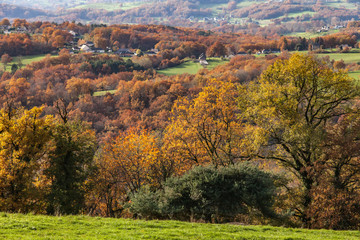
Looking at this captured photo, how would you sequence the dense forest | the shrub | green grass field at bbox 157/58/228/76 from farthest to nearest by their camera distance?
green grass field at bbox 157/58/228/76 → the dense forest → the shrub

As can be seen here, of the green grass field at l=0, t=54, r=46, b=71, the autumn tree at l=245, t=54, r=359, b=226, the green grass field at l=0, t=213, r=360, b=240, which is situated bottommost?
the green grass field at l=0, t=213, r=360, b=240

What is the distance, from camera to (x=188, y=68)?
13750cm

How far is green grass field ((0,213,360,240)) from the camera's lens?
13014 millimetres

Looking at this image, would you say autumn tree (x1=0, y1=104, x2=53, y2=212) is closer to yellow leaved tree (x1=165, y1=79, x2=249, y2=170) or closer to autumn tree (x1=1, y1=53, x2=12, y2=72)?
yellow leaved tree (x1=165, y1=79, x2=249, y2=170)

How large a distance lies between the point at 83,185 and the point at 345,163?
2054 centimetres

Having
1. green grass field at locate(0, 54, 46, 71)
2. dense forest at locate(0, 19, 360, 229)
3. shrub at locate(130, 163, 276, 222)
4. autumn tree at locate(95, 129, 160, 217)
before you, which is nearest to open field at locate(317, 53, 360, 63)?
dense forest at locate(0, 19, 360, 229)

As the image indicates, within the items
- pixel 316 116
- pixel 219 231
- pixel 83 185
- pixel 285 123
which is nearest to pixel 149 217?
pixel 219 231

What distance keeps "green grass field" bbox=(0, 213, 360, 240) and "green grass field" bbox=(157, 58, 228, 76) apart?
11464 cm

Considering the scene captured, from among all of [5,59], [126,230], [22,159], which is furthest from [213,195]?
[5,59]

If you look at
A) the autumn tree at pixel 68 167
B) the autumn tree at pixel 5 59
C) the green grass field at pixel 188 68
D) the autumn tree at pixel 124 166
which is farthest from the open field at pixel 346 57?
the autumn tree at pixel 5 59

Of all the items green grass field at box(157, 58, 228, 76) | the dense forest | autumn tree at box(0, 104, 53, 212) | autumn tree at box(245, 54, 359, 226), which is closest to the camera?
the dense forest

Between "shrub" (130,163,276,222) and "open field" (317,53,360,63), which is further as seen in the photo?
"open field" (317,53,360,63)

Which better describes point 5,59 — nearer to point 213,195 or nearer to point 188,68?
point 188,68

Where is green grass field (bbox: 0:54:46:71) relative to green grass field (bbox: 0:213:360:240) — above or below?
above
